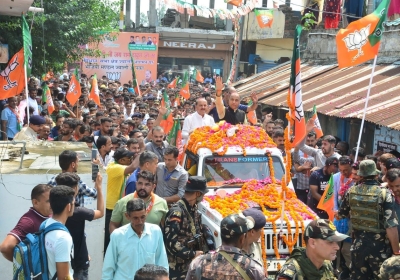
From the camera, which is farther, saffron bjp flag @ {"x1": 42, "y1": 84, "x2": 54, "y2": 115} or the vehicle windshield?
saffron bjp flag @ {"x1": 42, "y1": 84, "x2": 54, "y2": 115}

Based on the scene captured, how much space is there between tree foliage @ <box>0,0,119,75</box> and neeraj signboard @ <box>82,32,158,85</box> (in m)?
10.1

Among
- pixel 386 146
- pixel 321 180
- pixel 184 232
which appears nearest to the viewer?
pixel 184 232

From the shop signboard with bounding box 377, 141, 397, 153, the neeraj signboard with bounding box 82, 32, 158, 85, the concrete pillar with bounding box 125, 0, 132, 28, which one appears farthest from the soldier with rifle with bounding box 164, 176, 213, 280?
the concrete pillar with bounding box 125, 0, 132, 28

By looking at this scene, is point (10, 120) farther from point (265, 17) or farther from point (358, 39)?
point (265, 17)

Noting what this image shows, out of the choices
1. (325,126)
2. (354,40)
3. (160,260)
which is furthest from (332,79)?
(160,260)

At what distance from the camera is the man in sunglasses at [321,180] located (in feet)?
33.7

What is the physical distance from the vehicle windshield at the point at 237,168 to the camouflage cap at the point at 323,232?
14.6ft

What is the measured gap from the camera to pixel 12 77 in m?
14.3

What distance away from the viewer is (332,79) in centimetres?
1934

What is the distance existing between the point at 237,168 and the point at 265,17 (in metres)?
27.8

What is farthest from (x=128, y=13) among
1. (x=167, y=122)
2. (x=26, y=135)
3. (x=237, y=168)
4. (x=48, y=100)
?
(x=237, y=168)

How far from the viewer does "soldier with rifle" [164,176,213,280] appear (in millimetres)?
6535

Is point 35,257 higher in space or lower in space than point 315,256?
lower

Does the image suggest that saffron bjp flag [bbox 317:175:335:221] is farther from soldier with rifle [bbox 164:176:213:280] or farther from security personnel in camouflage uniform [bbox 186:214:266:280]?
security personnel in camouflage uniform [bbox 186:214:266:280]
